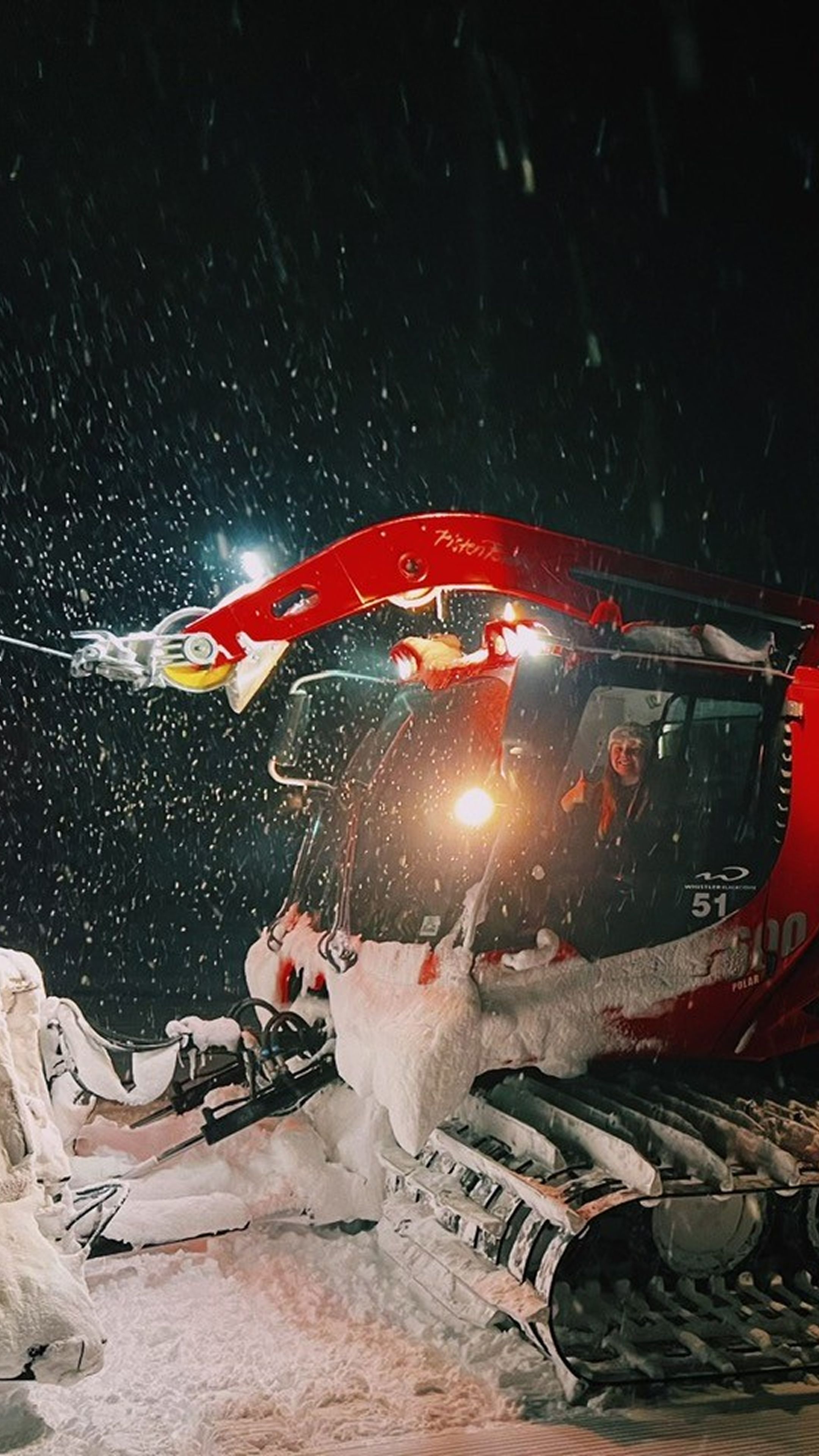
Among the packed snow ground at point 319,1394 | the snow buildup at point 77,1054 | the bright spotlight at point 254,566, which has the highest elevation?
the bright spotlight at point 254,566

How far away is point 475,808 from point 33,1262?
2252mm

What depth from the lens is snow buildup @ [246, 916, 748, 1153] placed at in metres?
4.55

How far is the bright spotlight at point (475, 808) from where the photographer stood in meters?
4.98

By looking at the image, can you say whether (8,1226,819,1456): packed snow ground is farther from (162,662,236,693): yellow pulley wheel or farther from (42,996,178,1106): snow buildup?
(162,662,236,693): yellow pulley wheel

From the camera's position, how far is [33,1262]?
3.51m

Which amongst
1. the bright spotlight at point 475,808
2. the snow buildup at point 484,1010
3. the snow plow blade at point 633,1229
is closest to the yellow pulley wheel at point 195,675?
the bright spotlight at point 475,808

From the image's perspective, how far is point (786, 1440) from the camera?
153 inches

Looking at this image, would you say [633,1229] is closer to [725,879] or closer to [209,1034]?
[725,879]

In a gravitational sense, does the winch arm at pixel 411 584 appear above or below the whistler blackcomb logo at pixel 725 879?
above

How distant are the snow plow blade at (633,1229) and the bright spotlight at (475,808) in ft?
3.12

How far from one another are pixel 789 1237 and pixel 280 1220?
1.99 m

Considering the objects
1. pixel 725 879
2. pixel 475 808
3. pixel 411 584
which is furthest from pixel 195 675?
pixel 725 879

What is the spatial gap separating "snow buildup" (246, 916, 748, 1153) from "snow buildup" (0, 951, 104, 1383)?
1166 mm

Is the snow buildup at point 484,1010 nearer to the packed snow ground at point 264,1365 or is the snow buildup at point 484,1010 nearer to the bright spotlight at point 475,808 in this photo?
the bright spotlight at point 475,808
